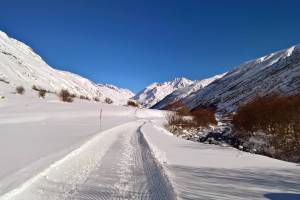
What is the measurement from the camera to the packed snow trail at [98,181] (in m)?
Result: 7.25

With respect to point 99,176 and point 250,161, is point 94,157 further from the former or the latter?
point 250,161

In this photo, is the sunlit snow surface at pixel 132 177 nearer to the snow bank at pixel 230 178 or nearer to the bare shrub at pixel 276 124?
the snow bank at pixel 230 178

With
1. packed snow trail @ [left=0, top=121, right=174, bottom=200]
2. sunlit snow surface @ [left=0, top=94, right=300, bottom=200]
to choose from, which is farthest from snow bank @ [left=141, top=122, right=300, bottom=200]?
packed snow trail @ [left=0, top=121, right=174, bottom=200]

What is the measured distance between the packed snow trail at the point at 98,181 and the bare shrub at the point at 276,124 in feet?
39.9

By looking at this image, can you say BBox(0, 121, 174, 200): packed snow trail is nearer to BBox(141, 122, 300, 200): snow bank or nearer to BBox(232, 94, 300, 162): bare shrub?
BBox(141, 122, 300, 200): snow bank

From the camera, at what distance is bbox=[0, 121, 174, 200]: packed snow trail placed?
7.25m

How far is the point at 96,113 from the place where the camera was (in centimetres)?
5269

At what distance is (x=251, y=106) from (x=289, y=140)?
7374 millimetres

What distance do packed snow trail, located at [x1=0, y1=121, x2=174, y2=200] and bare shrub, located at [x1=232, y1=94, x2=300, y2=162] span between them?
12.2 m

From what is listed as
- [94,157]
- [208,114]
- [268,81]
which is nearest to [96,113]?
[208,114]

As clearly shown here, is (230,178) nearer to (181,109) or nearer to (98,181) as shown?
(98,181)

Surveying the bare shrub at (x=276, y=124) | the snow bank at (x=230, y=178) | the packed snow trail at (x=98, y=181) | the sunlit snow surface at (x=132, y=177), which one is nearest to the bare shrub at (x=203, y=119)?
the bare shrub at (x=276, y=124)

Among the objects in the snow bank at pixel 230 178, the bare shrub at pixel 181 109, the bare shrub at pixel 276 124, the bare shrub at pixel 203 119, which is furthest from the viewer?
the bare shrub at pixel 181 109

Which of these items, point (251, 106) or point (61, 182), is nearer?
point (61, 182)
